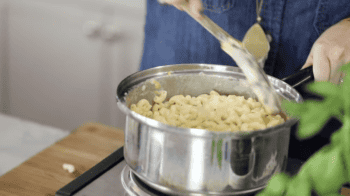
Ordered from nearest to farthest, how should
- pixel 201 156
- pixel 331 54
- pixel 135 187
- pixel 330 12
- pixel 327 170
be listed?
1. pixel 327 170
2. pixel 201 156
3. pixel 135 187
4. pixel 331 54
5. pixel 330 12

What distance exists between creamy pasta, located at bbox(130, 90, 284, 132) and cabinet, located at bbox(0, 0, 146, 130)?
4.22 feet

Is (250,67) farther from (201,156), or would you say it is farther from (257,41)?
(257,41)

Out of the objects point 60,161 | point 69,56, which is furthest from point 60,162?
point 69,56

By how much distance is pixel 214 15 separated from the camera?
3.65 feet

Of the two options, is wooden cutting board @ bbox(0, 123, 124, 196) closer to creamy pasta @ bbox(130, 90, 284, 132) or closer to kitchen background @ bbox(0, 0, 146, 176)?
creamy pasta @ bbox(130, 90, 284, 132)

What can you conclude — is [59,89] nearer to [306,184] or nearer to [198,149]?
[198,149]

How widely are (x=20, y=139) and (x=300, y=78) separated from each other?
1.17 metres

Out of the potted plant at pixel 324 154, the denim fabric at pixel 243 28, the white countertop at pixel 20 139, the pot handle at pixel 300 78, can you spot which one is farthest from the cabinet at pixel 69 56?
the potted plant at pixel 324 154

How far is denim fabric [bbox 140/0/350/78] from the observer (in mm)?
1051

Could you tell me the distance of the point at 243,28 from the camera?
3.66ft

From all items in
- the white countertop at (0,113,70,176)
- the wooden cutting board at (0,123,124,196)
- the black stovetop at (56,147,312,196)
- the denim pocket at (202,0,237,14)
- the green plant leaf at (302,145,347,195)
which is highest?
the green plant leaf at (302,145,347,195)

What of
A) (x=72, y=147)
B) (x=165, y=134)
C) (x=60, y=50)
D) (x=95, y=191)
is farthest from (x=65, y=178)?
(x=60, y=50)

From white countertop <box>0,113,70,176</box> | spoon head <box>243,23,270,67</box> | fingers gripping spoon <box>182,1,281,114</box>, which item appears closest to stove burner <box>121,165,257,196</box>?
fingers gripping spoon <box>182,1,281,114</box>

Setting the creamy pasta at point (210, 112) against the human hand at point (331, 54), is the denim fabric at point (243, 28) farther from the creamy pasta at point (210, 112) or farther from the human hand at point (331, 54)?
the creamy pasta at point (210, 112)
